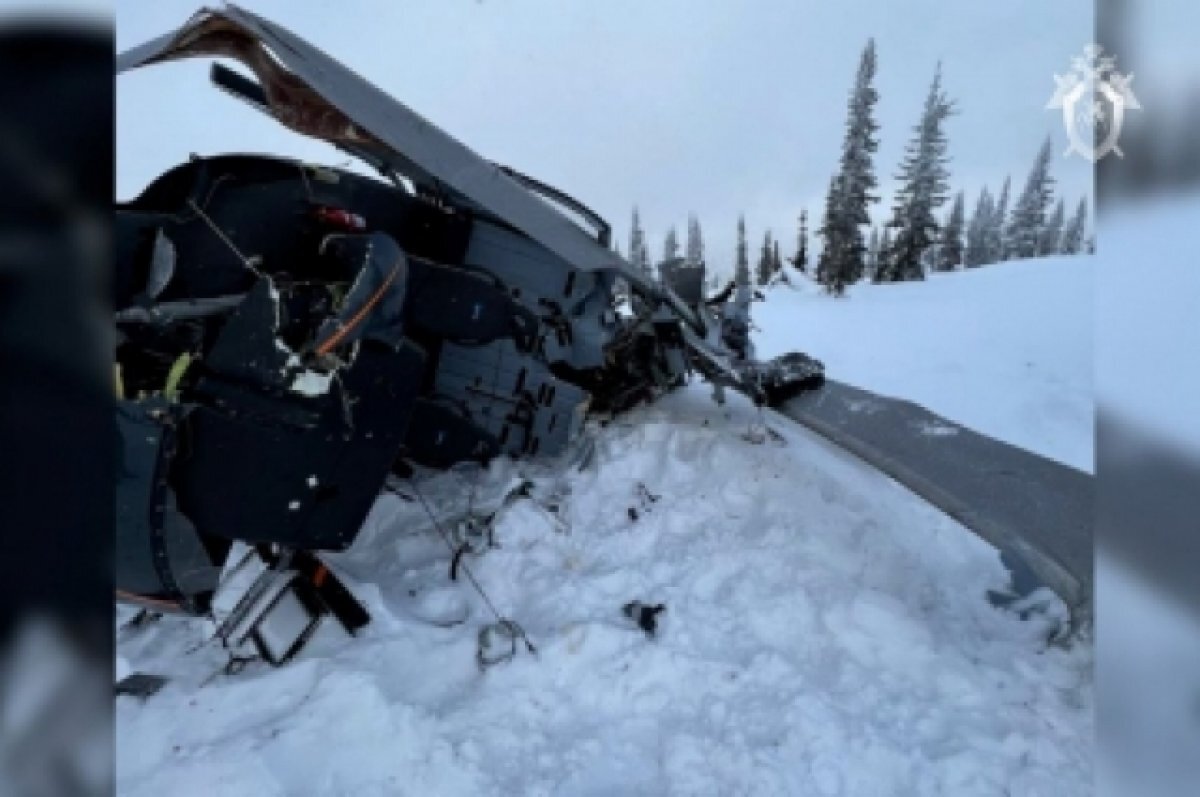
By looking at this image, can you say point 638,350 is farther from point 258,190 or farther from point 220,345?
point 220,345

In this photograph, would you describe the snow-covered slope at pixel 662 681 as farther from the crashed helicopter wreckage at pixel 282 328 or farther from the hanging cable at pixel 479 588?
the crashed helicopter wreckage at pixel 282 328

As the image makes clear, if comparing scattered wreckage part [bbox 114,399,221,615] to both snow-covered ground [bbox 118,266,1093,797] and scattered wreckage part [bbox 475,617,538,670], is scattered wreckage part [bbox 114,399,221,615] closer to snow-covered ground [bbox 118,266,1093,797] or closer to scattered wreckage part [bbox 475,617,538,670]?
snow-covered ground [bbox 118,266,1093,797]

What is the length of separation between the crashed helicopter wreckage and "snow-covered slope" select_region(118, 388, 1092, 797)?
1.23 feet

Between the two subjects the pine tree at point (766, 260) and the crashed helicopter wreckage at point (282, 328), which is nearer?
the crashed helicopter wreckage at point (282, 328)

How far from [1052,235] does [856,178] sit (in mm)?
33284

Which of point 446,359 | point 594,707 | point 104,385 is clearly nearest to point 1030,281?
point 446,359

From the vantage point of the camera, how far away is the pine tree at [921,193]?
31406 mm

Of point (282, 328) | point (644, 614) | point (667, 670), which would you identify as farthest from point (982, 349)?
point (282, 328)

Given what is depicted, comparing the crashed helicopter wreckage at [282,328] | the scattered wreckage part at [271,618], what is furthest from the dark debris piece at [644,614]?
the scattered wreckage part at [271,618]

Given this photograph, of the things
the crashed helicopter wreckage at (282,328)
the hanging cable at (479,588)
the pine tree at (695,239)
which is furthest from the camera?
the pine tree at (695,239)

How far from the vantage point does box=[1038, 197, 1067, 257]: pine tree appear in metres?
47.0

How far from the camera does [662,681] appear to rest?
2.91 meters

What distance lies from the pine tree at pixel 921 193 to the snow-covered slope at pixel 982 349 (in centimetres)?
1399

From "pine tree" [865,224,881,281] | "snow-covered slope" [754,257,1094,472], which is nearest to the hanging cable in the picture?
"snow-covered slope" [754,257,1094,472]
